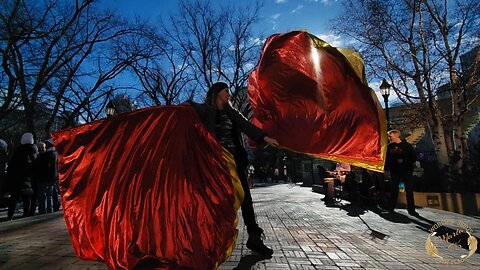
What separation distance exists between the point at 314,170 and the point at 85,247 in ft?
79.8

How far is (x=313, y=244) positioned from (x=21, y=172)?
259 inches

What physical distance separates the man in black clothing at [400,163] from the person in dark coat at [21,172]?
812 cm

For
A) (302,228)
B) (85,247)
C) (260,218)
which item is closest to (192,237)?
(85,247)

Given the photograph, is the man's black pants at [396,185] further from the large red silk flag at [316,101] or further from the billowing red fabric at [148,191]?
the billowing red fabric at [148,191]

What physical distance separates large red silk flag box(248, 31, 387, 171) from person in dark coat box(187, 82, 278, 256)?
1.72 ft

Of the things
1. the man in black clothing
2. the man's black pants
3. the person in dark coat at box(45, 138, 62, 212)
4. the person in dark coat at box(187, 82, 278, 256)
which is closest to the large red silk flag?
the person in dark coat at box(187, 82, 278, 256)

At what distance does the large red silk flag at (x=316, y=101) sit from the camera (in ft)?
14.6

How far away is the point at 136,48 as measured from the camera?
21.5m

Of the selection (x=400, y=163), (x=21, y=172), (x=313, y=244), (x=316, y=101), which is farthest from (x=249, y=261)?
(x=21, y=172)

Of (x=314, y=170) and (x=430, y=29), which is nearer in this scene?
(x=430, y=29)

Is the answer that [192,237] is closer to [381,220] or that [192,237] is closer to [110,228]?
[110,228]

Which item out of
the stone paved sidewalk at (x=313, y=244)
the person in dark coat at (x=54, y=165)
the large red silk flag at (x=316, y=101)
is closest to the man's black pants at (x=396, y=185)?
the stone paved sidewalk at (x=313, y=244)

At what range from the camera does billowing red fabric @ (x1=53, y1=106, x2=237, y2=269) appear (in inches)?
125

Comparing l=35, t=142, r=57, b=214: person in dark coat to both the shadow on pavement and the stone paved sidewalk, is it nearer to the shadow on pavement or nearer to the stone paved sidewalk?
the stone paved sidewalk
